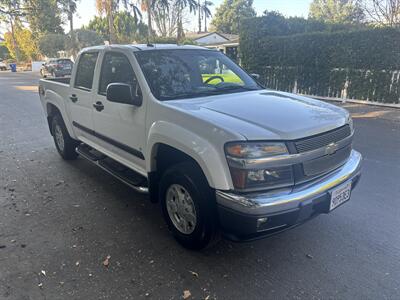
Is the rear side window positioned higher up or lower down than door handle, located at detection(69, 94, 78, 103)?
higher up

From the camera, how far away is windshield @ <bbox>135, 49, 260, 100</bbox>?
3.50 metres

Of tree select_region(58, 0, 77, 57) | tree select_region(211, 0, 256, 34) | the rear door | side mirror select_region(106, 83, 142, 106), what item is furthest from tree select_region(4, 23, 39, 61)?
side mirror select_region(106, 83, 142, 106)

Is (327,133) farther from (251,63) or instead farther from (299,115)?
(251,63)

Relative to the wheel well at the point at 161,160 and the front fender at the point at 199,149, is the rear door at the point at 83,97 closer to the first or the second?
the wheel well at the point at 161,160

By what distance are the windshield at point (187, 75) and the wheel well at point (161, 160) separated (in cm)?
54

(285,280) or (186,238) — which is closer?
(285,280)

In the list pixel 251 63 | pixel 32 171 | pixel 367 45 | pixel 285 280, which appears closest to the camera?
pixel 285 280

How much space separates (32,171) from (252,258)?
4.06m

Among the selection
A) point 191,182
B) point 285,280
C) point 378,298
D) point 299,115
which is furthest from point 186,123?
point 378,298

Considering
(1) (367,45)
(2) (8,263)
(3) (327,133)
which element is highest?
(1) (367,45)

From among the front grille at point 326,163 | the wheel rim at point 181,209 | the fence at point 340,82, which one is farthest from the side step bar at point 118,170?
the fence at point 340,82

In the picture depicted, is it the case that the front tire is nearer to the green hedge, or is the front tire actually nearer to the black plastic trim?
the black plastic trim

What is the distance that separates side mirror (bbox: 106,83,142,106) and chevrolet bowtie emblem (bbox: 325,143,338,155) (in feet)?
6.18

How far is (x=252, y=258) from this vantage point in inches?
119
